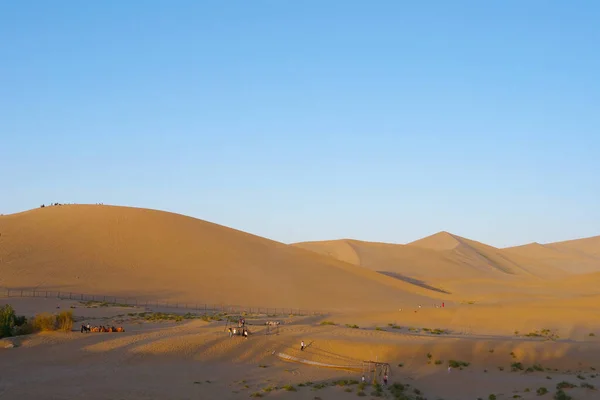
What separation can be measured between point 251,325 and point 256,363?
773cm

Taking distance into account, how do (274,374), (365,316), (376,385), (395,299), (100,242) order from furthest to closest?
(100,242), (395,299), (365,316), (274,374), (376,385)

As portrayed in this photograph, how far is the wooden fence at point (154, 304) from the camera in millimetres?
43000

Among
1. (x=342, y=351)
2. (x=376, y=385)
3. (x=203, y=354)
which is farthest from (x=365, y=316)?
(x=376, y=385)

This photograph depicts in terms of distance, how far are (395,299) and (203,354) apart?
1350 inches

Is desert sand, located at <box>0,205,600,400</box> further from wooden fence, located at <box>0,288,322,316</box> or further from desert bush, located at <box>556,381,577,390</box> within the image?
wooden fence, located at <box>0,288,322,316</box>

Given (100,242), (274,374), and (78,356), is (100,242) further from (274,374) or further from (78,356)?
(274,374)

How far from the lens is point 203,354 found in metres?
25.0

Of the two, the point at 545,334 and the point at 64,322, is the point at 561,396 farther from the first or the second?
the point at 64,322

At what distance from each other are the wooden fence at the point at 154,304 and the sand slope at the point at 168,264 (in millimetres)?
1884

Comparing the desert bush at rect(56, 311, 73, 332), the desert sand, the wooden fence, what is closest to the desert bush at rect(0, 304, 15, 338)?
the desert sand

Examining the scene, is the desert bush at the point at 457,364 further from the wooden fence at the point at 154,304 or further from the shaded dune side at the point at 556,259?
the shaded dune side at the point at 556,259

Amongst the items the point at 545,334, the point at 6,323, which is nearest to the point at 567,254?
the point at 545,334

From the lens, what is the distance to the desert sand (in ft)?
69.8

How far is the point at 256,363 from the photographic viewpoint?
2422 centimetres
